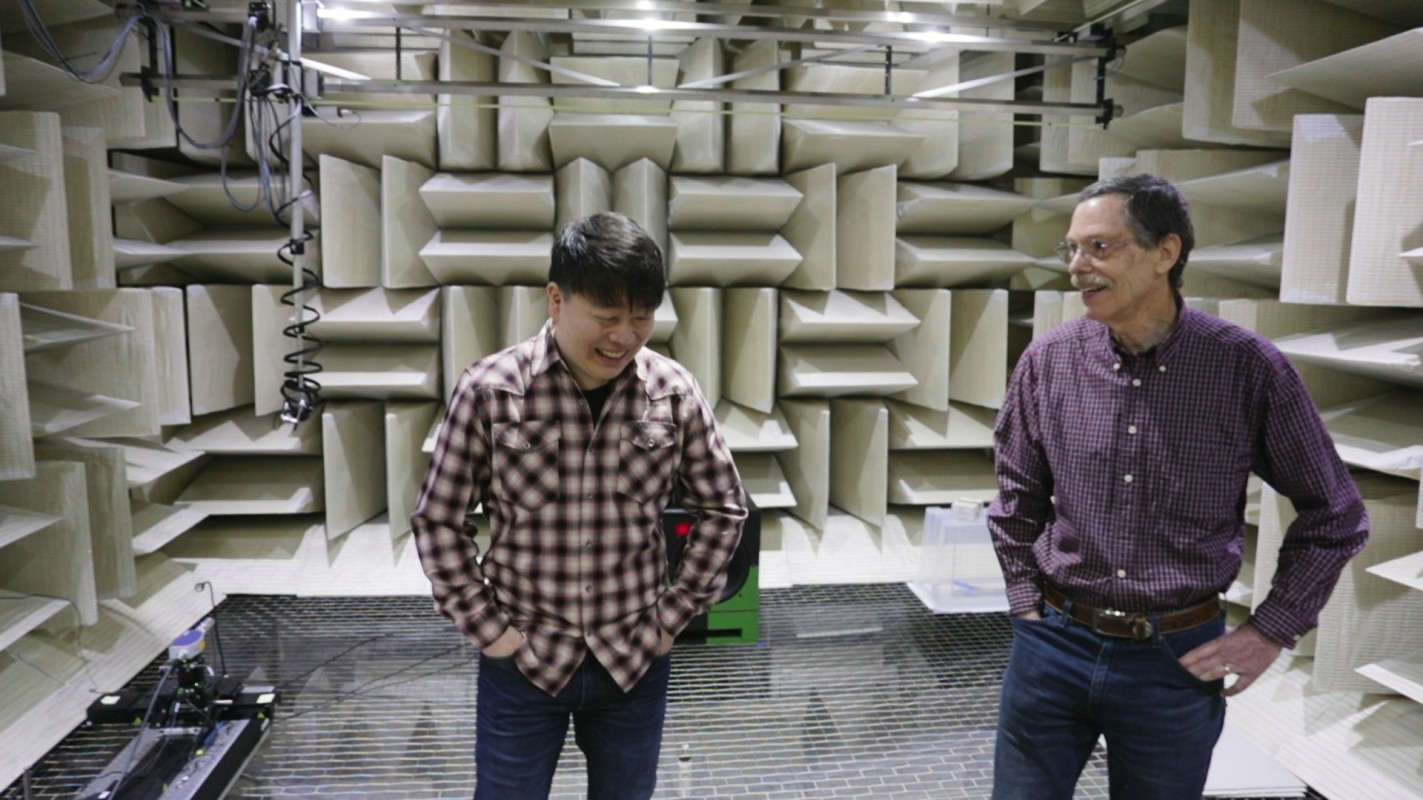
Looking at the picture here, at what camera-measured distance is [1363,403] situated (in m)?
2.66

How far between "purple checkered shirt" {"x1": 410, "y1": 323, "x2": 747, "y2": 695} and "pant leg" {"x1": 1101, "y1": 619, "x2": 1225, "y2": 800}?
2.58ft

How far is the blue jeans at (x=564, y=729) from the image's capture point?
145 centimetres

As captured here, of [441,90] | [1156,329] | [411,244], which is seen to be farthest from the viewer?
[411,244]

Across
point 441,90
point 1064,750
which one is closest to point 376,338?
point 441,90

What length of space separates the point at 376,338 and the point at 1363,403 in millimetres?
3663

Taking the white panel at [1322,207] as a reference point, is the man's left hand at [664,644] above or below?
below

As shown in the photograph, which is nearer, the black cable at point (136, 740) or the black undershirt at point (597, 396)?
the black undershirt at point (597, 396)

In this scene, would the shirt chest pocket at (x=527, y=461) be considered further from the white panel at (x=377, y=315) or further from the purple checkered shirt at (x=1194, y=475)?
the white panel at (x=377, y=315)

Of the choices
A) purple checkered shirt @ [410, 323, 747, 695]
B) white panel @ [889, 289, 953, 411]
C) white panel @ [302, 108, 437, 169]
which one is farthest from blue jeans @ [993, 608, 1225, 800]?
white panel @ [302, 108, 437, 169]

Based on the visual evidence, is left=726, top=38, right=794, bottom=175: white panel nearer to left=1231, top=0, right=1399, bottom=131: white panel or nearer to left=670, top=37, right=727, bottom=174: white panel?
left=670, top=37, right=727, bottom=174: white panel

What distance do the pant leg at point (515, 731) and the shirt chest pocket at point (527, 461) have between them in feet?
0.92

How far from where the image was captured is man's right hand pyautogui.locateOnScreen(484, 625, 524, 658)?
1420 millimetres

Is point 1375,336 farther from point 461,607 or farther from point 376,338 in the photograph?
point 376,338

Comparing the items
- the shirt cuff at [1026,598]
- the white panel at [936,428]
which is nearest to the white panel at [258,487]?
the white panel at [936,428]
